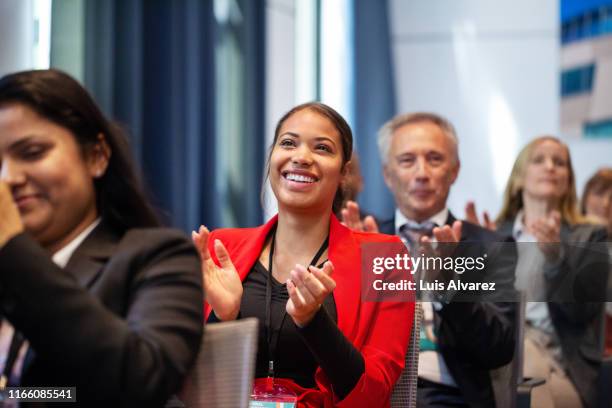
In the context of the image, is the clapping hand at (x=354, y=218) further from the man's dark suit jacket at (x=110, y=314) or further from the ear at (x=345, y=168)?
the man's dark suit jacket at (x=110, y=314)

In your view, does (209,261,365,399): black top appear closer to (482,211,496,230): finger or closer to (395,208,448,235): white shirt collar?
(395,208,448,235): white shirt collar

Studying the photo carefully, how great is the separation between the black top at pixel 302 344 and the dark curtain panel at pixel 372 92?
11.7 feet

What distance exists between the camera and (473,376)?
2.84 metres

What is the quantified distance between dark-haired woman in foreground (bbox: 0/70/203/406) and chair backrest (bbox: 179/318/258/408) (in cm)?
10

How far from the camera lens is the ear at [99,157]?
5.35 ft

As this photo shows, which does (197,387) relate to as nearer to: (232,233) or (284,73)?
(232,233)

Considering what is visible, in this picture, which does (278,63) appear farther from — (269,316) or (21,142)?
(21,142)

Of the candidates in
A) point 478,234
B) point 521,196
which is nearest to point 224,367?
point 478,234

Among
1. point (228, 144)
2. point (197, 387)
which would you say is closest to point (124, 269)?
point (197, 387)

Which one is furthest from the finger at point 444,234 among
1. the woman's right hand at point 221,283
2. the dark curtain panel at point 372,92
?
the dark curtain panel at point 372,92

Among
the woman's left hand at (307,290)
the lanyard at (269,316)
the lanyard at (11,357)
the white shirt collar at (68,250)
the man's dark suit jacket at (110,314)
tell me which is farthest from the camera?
the lanyard at (269,316)

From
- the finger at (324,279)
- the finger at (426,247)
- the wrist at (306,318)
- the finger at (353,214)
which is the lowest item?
the wrist at (306,318)

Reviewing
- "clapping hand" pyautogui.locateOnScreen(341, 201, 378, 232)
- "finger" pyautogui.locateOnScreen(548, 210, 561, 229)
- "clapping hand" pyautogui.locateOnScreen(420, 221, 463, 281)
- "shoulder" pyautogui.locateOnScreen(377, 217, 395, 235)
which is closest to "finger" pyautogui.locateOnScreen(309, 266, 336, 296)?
"clapping hand" pyautogui.locateOnScreen(420, 221, 463, 281)

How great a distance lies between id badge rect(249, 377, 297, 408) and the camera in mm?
2154
